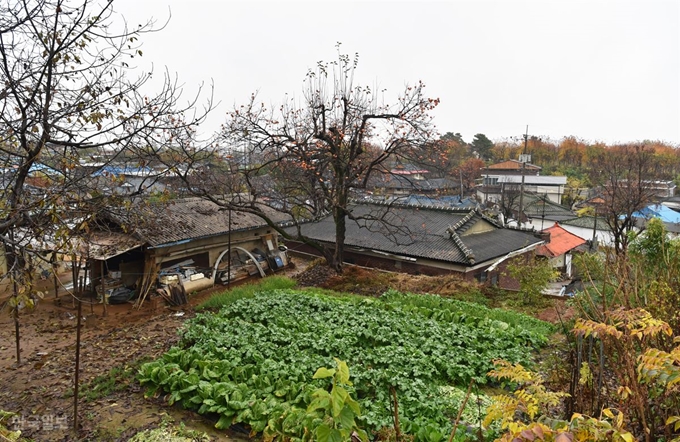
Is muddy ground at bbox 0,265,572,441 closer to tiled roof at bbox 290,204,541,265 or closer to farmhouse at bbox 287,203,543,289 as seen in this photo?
farmhouse at bbox 287,203,543,289

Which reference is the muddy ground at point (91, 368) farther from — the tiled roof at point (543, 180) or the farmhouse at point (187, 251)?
the tiled roof at point (543, 180)

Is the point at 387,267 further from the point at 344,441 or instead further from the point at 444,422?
the point at 344,441

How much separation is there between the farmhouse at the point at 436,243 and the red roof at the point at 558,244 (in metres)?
2.76

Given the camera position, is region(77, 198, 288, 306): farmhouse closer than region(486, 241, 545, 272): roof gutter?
Yes

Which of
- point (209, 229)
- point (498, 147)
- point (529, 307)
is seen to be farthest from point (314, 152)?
point (498, 147)

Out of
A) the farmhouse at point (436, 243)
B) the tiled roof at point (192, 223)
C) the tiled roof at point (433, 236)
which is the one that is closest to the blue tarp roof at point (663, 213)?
the tiled roof at point (433, 236)

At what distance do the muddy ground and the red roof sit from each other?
14.6 meters

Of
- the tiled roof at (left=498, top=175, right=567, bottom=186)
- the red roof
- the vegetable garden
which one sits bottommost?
the red roof

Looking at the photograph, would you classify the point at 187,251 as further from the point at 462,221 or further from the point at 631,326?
the point at 631,326

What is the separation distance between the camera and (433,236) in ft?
68.1

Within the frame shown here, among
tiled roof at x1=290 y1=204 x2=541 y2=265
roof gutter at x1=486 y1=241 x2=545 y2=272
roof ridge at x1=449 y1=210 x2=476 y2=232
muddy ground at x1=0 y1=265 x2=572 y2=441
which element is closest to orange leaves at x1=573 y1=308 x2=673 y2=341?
muddy ground at x1=0 y1=265 x2=572 y2=441

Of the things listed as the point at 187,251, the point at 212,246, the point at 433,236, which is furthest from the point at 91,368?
the point at 433,236

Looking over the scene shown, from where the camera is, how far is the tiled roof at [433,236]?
19.2 meters

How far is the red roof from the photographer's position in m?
26.8
